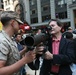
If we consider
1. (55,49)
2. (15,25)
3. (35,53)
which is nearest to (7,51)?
(35,53)

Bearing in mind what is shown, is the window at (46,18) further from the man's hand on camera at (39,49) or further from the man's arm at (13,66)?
the man's arm at (13,66)

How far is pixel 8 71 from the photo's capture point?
2.75 m

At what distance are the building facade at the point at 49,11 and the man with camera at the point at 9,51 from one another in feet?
134

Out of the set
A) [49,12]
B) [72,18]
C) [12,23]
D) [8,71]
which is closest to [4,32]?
[12,23]

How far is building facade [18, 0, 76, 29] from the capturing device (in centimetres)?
4569

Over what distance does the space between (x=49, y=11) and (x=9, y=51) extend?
4776cm

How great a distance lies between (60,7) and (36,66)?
148 feet

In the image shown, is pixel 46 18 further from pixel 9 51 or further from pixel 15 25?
pixel 9 51

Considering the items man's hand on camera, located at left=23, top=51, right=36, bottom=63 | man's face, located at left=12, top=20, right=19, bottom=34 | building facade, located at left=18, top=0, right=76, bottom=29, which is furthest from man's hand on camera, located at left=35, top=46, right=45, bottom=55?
building facade, located at left=18, top=0, right=76, bottom=29

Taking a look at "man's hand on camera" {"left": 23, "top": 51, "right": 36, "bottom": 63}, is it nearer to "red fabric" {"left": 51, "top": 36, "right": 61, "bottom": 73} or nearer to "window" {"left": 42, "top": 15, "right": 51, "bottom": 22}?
"red fabric" {"left": 51, "top": 36, "right": 61, "bottom": 73}

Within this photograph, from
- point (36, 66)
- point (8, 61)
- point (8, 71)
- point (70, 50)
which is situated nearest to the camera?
point (8, 71)

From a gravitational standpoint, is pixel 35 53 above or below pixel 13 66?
above

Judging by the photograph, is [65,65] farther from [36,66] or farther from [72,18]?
[72,18]

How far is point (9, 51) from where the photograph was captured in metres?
2.90
